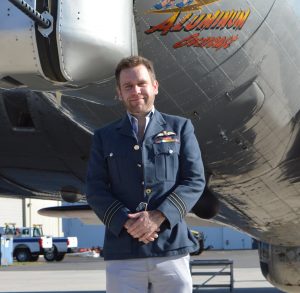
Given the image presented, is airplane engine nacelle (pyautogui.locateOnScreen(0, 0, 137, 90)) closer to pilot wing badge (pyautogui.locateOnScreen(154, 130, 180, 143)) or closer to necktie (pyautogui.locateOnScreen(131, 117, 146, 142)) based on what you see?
necktie (pyautogui.locateOnScreen(131, 117, 146, 142))

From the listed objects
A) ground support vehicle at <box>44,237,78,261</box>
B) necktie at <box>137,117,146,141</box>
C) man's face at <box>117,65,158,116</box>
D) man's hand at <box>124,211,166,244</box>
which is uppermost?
ground support vehicle at <box>44,237,78,261</box>

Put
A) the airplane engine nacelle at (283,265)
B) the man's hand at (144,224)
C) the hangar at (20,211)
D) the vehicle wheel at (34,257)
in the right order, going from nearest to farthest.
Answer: the man's hand at (144,224)
the airplane engine nacelle at (283,265)
the vehicle wheel at (34,257)
the hangar at (20,211)

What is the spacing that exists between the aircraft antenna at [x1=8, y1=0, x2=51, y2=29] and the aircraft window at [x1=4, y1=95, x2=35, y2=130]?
2025 mm

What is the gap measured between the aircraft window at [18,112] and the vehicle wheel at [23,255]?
3525cm

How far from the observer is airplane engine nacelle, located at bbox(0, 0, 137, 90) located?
147 inches

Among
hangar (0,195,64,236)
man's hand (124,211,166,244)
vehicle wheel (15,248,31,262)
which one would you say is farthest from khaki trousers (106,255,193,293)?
hangar (0,195,64,236)

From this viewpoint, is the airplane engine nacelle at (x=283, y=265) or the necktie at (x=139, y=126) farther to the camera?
the airplane engine nacelle at (x=283, y=265)

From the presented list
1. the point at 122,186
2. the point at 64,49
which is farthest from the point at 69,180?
the point at 122,186

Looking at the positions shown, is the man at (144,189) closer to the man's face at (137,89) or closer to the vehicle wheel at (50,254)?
the man's face at (137,89)

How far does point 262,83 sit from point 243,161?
2.57ft

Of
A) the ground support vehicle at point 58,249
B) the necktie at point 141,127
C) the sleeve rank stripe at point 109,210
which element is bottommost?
the sleeve rank stripe at point 109,210

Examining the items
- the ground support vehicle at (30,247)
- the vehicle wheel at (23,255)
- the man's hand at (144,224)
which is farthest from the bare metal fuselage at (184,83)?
the vehicle wheel at (23,255)

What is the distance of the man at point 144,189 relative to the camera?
2.97 meters

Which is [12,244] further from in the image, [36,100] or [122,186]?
[122,186]
